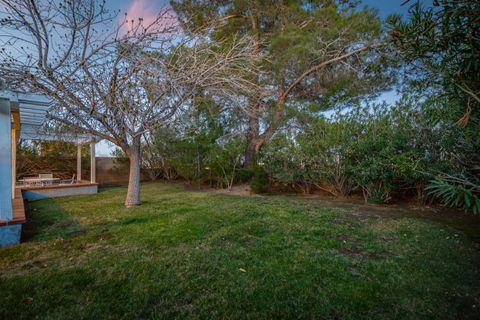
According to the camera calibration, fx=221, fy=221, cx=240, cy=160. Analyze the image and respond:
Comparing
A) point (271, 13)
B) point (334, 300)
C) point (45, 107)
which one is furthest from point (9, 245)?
point (271, 13)

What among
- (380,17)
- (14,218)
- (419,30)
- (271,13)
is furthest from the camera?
(271,13)

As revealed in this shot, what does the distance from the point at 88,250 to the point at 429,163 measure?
7144 millimetres

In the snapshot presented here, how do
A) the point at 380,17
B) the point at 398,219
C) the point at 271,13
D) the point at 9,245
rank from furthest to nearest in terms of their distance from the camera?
the point at 271,13
the point at 380,17
the point at 398,219
the point at 9,245

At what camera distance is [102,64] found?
446 cm

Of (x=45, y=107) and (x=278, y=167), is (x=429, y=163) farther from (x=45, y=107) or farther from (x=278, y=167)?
(x=45, y=107)

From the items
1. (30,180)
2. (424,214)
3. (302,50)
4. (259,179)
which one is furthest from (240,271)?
(30,180)

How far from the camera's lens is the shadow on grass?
382cm

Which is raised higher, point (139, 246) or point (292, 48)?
point (292, 48)

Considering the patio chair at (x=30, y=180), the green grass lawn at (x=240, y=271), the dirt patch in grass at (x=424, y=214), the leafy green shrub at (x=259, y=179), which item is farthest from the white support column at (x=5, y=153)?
the leafy green shrub at (x=259, y=179)

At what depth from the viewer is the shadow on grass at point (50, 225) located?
3.82 meters

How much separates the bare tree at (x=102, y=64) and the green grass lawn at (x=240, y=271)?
249 cm

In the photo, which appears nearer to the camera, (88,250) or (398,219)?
(88,250)

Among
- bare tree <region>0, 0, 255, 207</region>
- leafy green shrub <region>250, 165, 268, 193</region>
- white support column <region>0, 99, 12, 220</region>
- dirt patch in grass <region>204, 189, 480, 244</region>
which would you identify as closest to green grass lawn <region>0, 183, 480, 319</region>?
dirt patch in grass <region>204, 189, 480, 244</region>

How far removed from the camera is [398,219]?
499 cm
